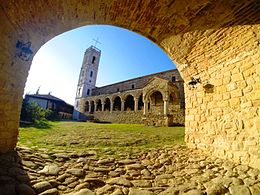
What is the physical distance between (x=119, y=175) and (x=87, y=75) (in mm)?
35371

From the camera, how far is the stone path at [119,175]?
211 cm

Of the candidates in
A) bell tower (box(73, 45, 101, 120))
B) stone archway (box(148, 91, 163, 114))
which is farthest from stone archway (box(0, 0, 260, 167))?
bell tower (box(73, 45, 101, 120))

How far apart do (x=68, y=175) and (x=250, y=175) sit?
311 centimetres

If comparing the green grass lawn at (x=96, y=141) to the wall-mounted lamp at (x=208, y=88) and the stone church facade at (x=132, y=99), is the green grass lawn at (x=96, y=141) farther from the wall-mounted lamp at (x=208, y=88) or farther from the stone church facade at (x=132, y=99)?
the stone church facade at (x=132, y=99)

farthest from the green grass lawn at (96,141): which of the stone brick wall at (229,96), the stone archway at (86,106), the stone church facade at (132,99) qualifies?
the stone archway at (86,106)

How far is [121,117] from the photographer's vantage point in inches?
949

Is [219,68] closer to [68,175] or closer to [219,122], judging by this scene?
[219,122]

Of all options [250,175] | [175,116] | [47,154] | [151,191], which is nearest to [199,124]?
[250,175]

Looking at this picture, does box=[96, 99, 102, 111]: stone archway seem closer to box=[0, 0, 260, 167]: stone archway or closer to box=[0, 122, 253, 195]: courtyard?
box=[0, 0, 260, 167]: stone archway

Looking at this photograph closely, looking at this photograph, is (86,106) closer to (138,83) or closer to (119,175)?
(138,83)

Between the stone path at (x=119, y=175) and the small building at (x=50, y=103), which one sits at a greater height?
the small building at (x=50, y=103)

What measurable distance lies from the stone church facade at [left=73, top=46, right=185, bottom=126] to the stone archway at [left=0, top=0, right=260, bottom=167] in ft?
31.5

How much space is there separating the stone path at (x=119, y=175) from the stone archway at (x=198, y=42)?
56cm

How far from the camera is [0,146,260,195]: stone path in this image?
2111 millimetres
